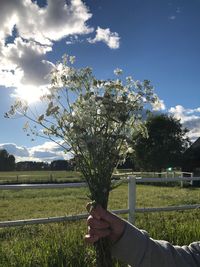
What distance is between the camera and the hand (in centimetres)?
216

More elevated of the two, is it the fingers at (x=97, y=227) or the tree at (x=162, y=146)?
the tree at (x=162, y=146)

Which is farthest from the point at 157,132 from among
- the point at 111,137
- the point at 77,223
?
the point at 111,137

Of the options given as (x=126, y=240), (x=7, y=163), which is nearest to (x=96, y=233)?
(x=126, y=240)

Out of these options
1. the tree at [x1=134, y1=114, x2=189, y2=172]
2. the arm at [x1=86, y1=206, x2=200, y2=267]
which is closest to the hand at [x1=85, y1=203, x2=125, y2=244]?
the arm at [x1=86, y1=206, x2=200, y2=267]

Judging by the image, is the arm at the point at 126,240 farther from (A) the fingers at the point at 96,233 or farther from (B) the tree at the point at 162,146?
(B) the tree at the point at 162,146

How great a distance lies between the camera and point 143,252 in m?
2.17

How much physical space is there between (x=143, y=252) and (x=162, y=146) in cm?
4751

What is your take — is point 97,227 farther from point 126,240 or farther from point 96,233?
point 126,240

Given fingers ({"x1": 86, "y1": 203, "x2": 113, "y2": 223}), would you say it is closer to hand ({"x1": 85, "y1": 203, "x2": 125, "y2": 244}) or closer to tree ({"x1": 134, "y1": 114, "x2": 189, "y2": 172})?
hand ({"x1": 85, "y1": 203, "x2": 125, "y2": 244})

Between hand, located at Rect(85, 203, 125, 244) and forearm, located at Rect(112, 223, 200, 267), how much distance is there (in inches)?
1.5

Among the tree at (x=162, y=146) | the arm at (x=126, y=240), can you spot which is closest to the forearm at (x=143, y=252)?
the arm at (x=126, y=240)

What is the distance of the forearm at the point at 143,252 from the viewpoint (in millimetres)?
2166

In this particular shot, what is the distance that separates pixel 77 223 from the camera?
245 inches

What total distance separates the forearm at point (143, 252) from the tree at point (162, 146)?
4517 cm
